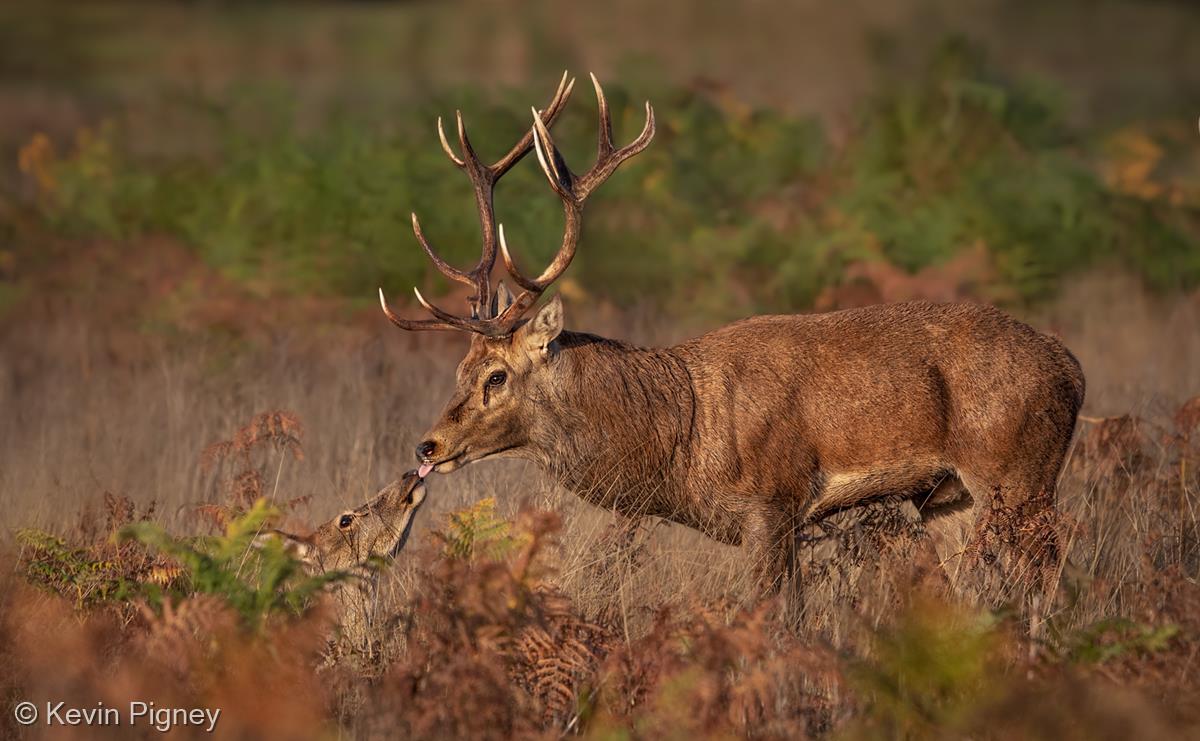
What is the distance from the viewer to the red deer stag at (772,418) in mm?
7680

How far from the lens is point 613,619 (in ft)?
22.3

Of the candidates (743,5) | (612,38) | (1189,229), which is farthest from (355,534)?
(743,5)

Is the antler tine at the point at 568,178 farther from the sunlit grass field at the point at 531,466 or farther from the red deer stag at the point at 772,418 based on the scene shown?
the sunlit grass field at the point at 531,466

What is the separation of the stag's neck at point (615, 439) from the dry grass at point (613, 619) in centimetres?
25

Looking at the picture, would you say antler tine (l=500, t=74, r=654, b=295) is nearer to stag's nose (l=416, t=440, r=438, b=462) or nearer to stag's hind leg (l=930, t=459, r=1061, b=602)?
stag's nose (l=416, t=440, r=438, b=462)

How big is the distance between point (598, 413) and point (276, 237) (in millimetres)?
7763

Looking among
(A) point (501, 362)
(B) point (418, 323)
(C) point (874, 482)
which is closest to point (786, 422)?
(C) point (874, 482)

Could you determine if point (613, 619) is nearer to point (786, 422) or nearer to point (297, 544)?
point (297, 544)

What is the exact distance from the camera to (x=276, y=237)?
1498 centimetres

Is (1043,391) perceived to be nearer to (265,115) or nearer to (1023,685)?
(1023,685)

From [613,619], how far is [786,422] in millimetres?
1429

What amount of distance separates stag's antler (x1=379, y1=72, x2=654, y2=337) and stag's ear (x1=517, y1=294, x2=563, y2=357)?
4.1 inches

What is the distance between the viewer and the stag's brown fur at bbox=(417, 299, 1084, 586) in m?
7.68

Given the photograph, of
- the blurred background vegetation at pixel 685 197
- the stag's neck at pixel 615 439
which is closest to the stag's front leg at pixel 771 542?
the stag's neck at pixel 615 439
